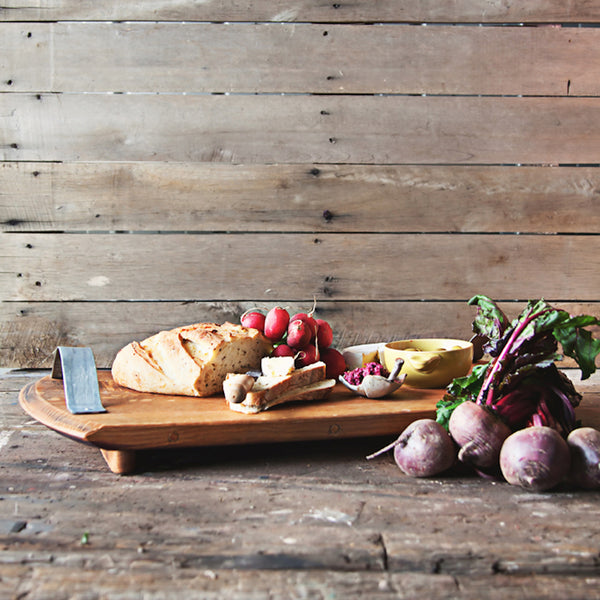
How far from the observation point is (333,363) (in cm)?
162

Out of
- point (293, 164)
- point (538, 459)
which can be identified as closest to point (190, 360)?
point (538, 459)

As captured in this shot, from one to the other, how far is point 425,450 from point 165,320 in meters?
1.24

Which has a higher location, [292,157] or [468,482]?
[292,157]

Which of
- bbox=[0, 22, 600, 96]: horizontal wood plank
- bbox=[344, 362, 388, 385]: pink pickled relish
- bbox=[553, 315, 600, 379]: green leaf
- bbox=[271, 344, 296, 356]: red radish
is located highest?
bbox=[0, 22, 600, 96]: horizontal wood plank

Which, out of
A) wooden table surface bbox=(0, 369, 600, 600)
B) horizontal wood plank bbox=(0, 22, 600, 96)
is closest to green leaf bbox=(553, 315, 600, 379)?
wooden table surface bbox=(0, 369, 600, 600)

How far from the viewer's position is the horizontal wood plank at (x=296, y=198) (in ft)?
6.77

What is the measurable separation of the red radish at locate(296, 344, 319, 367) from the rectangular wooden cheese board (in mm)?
163

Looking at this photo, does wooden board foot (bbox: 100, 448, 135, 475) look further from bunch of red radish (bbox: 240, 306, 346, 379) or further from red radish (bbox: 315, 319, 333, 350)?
red radish (bbox: 315, 319, 333, 350)

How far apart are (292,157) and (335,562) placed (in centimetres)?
151

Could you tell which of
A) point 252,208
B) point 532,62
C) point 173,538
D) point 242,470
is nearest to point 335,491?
point 242,470

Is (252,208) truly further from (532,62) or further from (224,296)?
(532,62)

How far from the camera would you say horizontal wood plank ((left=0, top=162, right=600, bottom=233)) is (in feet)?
6.77

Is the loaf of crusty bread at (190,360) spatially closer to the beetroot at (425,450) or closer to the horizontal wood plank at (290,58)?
the beetroot at (425,450)

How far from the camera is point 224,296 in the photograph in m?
2.11
